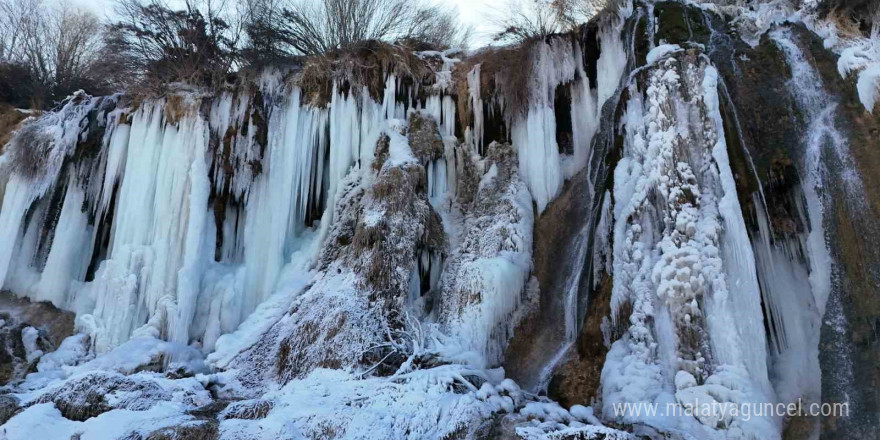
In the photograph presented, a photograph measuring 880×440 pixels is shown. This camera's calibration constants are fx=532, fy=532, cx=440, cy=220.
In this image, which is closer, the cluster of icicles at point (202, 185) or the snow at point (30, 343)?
the snow at point (30, 343)

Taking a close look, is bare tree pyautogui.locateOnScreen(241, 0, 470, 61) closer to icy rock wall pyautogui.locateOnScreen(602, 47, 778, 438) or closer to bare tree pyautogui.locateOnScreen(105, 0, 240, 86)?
bare tree pyautogui.locateOnScreen(105, 0, 240, 86)

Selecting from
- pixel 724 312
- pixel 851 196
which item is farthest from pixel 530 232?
pixel 851 196

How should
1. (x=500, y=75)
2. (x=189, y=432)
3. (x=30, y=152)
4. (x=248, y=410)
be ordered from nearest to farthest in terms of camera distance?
(x=189, y=432), (x=248, y=410), (x=500, y=75), (x=30, y=152)

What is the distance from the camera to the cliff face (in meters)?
6.02

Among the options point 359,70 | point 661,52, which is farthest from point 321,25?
point 661,52

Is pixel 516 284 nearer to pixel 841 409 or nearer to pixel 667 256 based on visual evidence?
pixel 667 256

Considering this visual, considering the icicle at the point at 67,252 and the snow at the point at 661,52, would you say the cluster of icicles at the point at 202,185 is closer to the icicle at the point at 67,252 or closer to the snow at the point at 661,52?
the icicle at the point at 67,252

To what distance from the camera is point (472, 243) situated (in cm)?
954

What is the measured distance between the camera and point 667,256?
6.43 metres

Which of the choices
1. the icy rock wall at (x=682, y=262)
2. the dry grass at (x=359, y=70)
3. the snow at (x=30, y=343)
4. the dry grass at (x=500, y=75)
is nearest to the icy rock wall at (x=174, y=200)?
the dry grass at (x=359, y=70)

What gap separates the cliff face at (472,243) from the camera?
602 cm

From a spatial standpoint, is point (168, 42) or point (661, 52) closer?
point (661, 52)

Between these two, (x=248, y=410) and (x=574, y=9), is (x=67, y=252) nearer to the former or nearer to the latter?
(x=248, y=410)

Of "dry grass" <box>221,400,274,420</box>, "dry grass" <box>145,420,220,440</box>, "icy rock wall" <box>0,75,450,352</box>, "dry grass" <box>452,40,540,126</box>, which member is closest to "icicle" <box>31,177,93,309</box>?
"icy rock wall" <box>0,75,450,352</box>
